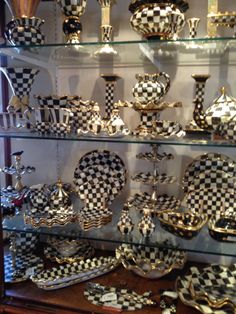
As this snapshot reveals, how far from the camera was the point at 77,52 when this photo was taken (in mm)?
1119

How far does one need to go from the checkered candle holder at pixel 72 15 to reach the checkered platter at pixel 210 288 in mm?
892

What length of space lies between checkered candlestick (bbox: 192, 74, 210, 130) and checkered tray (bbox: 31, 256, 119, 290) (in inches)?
24.4

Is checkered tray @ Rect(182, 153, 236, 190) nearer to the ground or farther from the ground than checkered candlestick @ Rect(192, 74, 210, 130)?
nearer to the ground

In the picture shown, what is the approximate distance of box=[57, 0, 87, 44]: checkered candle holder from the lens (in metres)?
1.05

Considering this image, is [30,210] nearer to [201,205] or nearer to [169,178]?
[169,178]

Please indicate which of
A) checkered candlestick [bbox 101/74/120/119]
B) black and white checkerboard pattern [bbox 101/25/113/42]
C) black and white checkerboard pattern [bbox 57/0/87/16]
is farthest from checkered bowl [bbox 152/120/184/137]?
black and white checkerboard pattern [bbox 57/0/87/16]

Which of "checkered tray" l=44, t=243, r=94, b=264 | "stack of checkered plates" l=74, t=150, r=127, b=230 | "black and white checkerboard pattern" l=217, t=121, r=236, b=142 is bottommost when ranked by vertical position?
"checkered tray" l=44, t=243, r=94, b=264

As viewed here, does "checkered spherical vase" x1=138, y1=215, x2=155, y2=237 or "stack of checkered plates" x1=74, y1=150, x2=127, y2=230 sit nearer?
"checkered spherical vase" x1=138, y1=215, x2=155, y2=237

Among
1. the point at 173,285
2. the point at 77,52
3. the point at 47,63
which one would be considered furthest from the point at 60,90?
the point at 173,285

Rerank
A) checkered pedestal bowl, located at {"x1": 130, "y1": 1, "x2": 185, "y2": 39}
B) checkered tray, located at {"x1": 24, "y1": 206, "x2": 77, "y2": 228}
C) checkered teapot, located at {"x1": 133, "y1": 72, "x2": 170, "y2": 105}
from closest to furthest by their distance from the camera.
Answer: checkered pedestal bowl, located at {"x1": 130, "y1": 1, "x2": 185, "y2": 39} < checkered teapot, located at {"x1": 133, "y1": 72, "x2": 170, "y2": 105} < checkered tray, located at {"x1": 24, "y1": 206, "x2": 77, "y2": 228}

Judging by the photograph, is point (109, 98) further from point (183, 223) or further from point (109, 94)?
point (183, 223)

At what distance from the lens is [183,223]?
3.43 ft

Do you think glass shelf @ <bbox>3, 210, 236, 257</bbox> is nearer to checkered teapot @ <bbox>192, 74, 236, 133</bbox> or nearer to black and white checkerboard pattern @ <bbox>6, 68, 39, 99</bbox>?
checkered teapot @ <bbox>192, 74, 236, 133</bbox>

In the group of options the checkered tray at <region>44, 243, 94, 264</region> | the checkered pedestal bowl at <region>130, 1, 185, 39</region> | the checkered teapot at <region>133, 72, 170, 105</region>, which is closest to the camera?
the checkered pedestal bowl at <region>130, 1, 185, 39</region>
